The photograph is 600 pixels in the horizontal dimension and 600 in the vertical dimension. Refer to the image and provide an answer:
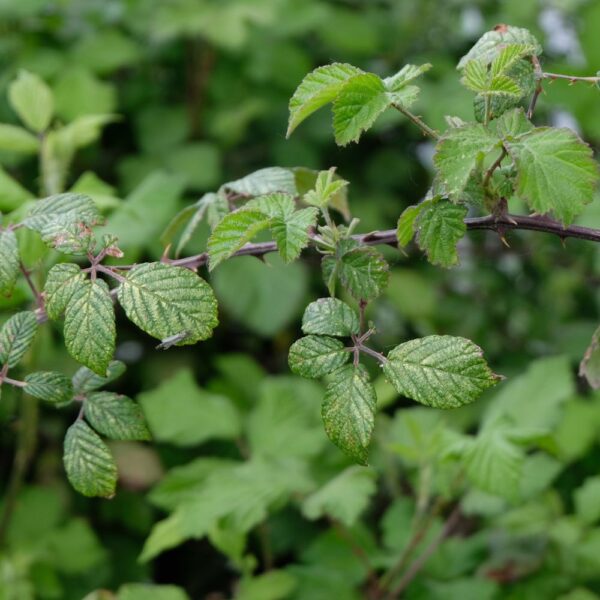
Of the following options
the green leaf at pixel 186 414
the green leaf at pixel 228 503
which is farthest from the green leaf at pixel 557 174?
the green leaf at pixel 186 414

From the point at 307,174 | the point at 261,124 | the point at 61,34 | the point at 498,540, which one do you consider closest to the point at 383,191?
the point at 261,124

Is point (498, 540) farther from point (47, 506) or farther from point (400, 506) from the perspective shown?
point (47, 506)

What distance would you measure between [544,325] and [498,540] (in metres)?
0.73

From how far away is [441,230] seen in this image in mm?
669

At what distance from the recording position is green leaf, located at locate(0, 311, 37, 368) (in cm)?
70

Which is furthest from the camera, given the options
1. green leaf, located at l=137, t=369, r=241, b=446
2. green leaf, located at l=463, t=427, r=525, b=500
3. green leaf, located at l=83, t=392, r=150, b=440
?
green leaf, located at l=137, t=369, r=241, b=446

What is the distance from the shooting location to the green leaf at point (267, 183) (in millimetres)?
812

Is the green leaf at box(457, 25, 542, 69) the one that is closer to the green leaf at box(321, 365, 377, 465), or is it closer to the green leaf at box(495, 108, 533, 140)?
the green leaf at box(495, 108, 533, 140)

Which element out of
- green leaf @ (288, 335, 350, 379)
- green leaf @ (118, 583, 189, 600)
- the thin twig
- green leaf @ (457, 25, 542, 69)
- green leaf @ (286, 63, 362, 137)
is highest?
green leaf @ (457, 25, 542, 69)

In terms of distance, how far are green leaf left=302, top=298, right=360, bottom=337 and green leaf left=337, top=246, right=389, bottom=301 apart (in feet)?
0.05

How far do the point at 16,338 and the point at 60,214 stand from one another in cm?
10

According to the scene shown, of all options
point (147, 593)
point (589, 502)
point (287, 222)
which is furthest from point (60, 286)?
point (589, 502)

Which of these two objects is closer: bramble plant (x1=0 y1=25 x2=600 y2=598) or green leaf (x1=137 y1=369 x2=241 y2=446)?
bramble plant (x1=0 y1=25 x2=600 y2=598)

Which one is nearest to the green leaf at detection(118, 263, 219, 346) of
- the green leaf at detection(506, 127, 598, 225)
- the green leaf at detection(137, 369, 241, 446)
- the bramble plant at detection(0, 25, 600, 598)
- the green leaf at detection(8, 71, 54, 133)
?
the bramble plant at detection(0, 25, 600, 598)
